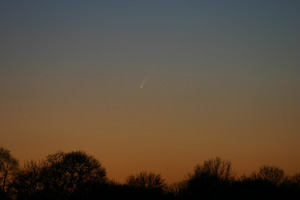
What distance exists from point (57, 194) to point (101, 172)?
13.8m

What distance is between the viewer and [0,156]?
99562mm

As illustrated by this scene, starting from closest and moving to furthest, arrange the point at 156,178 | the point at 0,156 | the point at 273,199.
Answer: the point at 273,199 → the point at 0,156 → the point at 156,178

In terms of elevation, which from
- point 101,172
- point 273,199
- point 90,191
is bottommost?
point 273,199

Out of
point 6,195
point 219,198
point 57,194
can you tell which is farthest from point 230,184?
point 6,195

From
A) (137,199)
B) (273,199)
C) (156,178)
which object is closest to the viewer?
(273,199)

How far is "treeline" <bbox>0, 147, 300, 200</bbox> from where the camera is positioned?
87.7 metres

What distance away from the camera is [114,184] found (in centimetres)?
9994

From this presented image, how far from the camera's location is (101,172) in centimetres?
10219

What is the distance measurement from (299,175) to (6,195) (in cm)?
6331

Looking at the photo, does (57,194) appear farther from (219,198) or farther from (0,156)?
(219,198)

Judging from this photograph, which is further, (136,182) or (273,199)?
(136,182)

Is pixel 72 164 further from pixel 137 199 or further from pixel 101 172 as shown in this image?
pixel 137 199

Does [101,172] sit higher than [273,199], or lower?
higher

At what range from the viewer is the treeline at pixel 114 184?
87.7 metres
